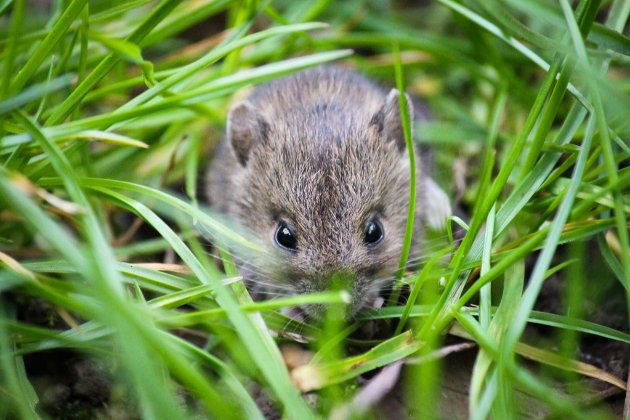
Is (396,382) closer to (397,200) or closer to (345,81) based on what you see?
(397,200)

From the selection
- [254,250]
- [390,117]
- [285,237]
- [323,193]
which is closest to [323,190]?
[323,193]

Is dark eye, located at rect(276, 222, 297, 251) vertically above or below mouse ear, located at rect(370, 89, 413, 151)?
below

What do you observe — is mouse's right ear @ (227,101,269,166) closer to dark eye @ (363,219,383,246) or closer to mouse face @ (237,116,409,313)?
mouse face @ (237,116,409,313)

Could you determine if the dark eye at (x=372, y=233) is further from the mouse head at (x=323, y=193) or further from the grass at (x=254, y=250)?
the grass at (x=254, y=250)

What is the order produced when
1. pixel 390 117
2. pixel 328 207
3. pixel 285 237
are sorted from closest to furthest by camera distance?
pixel 328 207 → pixel 285 237 → pixel 390 117

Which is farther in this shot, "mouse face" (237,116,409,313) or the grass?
"mouse face" (237,116,409,313)

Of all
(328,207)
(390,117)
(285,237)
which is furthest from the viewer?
(390,117)

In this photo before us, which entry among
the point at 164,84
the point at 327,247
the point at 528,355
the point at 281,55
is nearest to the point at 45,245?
the point at 164,84

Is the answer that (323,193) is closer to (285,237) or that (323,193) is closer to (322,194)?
(322,194)

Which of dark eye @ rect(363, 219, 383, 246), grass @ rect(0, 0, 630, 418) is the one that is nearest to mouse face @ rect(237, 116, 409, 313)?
dark eye @ rect(363, 219, 383, 246)
